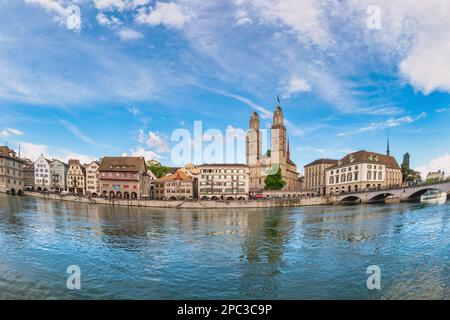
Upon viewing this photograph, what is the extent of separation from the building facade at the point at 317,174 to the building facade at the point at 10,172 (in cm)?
11386

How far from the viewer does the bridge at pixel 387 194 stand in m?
68.9

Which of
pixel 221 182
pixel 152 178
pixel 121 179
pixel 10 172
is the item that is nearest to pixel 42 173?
pixel 10 172

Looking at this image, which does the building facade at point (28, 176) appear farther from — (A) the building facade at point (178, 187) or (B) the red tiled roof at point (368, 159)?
(B) the red tiled roof at point (368, 159)

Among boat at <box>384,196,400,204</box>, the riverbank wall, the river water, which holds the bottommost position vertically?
the riverbank wall

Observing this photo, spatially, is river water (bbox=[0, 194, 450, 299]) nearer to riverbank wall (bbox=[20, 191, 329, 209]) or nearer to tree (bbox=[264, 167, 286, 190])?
riverbank wall (bbox=[20, 191, 329, 209])

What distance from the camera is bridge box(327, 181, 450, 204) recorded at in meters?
68.9

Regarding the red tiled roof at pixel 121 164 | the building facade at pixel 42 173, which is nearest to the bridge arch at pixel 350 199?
the red tiled roof at pixel 121 164

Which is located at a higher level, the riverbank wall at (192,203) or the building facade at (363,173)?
the building facade at (363,173)

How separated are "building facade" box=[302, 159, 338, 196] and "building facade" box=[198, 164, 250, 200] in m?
42.4

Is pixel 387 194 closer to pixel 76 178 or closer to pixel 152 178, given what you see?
pixel 152 178

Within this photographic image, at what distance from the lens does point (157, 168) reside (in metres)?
126

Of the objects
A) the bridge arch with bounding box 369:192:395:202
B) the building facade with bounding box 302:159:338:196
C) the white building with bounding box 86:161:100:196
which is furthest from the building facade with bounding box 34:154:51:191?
the bridge arch with bounding box 369:192:395:202

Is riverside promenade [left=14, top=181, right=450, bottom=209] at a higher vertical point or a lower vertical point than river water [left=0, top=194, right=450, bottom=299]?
lower

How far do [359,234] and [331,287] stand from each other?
56.5 feet
